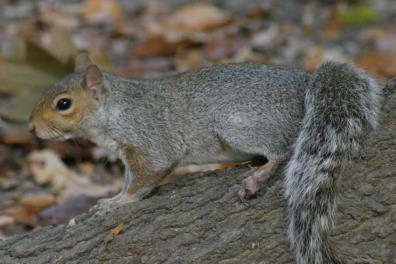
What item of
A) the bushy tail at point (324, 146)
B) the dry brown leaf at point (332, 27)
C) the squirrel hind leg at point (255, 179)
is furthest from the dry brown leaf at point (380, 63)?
the squirrel hind leg at point (255, 179)

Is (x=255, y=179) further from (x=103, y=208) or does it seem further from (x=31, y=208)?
(x=31, y=208)

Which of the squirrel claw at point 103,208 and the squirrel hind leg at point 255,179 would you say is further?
the squirrel claw at point 103,208

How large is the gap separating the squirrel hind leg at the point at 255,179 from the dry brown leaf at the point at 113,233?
0.54 meters

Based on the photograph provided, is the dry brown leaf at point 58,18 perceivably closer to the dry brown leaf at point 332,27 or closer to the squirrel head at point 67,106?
the dry brown leaf at point 332,27

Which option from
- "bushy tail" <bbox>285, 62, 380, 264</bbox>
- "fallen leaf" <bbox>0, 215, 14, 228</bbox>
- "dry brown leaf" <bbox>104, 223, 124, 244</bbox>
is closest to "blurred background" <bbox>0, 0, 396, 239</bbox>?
"fallen leaf" <bbox>0, 215, 14, 228</bbox>

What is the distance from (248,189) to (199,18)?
5186mm

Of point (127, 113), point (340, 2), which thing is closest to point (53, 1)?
point (340, 2)

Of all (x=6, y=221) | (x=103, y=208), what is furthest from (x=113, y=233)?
(x=6, y=221)

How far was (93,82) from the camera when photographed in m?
3.91

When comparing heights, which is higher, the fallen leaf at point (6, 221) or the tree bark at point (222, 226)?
the fallen leaf at point (6, 221)

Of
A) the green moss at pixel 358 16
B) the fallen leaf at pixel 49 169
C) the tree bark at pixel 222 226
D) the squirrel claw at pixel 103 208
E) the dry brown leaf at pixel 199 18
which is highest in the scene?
the dry brown leaf at pixel 199 18

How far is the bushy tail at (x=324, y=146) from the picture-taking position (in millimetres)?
2902

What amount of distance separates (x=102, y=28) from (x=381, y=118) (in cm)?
571

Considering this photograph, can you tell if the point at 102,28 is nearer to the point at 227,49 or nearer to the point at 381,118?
the point at 227,49
